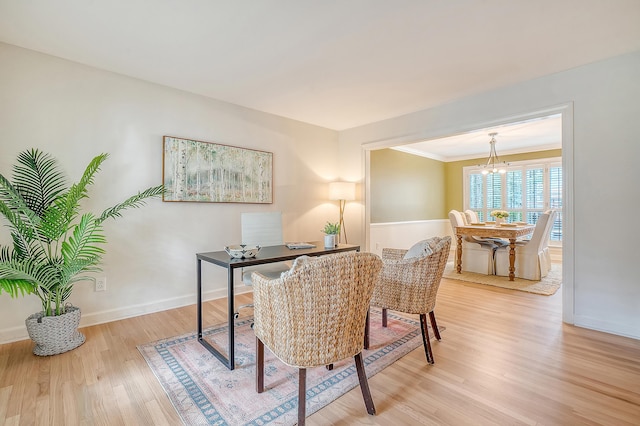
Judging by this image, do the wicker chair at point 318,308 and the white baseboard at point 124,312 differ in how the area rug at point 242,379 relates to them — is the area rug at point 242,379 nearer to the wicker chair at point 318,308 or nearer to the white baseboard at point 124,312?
the wicker chair at point 318,308

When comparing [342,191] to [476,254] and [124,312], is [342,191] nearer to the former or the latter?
[476,254]

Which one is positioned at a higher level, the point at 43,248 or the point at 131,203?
the point at 131,203

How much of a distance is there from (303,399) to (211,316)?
1.88m

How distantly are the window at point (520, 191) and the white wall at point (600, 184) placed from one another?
12.2 ft

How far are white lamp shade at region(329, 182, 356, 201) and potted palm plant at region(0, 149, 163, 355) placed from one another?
8.92 ft

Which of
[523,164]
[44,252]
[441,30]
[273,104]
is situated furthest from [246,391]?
[523,164]

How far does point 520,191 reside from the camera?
6.41m

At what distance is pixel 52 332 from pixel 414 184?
19.9ft

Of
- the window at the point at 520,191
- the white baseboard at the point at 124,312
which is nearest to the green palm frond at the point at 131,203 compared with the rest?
the white baseboard at the point at 124,312

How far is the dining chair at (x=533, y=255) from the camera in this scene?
4375mm

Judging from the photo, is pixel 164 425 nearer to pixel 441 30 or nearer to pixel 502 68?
pixel 441 30

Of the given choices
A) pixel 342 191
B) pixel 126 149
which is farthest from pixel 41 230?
pixel 342 191

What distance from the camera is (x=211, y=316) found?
2998mm

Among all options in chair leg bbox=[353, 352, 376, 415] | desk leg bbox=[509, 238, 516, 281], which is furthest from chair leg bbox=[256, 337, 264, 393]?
desk leg bbox=[509, 238, 516, 281]
